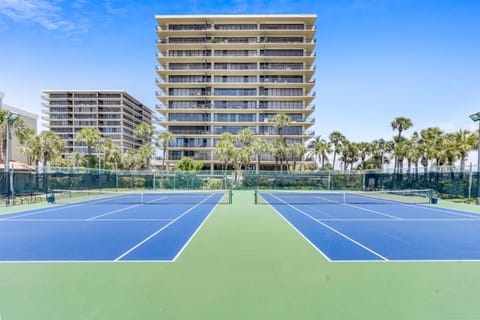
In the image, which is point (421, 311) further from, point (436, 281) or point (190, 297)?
point (190, 297)

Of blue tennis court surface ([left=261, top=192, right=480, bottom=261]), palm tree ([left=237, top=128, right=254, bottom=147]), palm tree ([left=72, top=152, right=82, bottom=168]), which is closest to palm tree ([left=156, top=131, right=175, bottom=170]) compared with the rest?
palm tree ([left=237, top=128, right=254, bottom=147])

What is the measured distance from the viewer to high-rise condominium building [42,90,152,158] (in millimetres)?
101062

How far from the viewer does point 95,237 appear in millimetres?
9656

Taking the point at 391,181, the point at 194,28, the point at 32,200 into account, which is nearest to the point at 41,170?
the point at 32,200

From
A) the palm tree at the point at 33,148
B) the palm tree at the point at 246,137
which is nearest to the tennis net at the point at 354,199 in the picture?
the palm tree at the point at 246,137

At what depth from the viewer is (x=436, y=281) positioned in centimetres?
573

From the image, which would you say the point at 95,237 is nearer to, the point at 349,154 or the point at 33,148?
the point at 33,148

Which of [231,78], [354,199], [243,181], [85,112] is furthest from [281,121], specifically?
[85,112]

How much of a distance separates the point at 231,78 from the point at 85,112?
64990mm

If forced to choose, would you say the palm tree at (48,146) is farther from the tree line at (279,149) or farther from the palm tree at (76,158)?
the palm tree at (76,158)

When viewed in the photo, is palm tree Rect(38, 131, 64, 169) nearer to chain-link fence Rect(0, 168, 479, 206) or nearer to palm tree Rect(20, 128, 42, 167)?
palm tree Rect(20, 128, 42, 167)

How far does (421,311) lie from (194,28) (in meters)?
76.0

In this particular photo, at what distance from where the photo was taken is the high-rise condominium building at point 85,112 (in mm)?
101062

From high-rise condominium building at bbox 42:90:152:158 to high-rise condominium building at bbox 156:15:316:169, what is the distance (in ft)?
136
